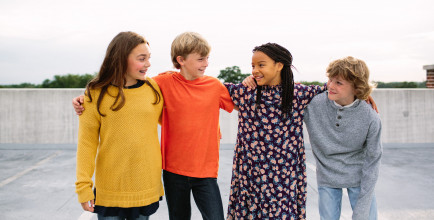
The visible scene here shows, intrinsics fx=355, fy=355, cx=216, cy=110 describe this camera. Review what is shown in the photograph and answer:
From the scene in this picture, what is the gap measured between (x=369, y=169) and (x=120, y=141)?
1.50 m

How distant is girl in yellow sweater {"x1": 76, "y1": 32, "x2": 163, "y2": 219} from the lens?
1881 mm

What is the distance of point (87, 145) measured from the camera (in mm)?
1900

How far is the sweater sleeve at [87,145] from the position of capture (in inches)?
73.4

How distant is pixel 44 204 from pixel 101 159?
7.29 ft

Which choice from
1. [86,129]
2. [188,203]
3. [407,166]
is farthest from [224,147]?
[86,129]

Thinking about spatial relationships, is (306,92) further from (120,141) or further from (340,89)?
(120,141)

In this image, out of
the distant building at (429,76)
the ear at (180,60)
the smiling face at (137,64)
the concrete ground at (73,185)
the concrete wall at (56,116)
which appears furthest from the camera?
the distant building at (429,76)

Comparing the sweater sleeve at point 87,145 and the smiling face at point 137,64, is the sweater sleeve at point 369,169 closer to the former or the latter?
the smiling face at point 137,64

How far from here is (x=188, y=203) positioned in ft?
7.29

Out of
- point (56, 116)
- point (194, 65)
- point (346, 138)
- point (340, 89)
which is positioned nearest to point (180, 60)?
point (194, 65)

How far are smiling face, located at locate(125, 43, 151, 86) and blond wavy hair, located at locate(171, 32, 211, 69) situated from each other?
0.86 ft

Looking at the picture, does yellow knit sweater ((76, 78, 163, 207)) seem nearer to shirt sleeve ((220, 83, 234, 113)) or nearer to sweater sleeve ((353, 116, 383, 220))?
shirt sleeve ((220, 83, 234, 113))

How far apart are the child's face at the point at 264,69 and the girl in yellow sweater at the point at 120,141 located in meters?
0.65

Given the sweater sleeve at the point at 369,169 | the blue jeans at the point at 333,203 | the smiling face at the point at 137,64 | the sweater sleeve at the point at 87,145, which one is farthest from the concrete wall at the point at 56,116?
the sweater sleeve at the point at 87,145
